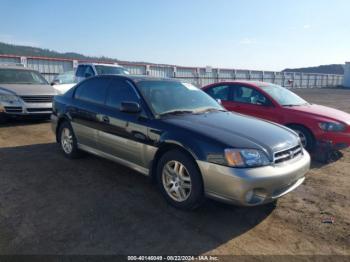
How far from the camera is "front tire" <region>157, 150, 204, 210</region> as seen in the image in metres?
3.32

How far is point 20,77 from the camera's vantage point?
942cm

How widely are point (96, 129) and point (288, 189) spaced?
9.79 feet

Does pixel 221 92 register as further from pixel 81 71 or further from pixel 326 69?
pixel 326 69

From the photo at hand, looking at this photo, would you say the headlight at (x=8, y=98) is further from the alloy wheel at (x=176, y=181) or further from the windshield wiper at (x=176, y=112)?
the alloy wheel at (x=176, y=181)

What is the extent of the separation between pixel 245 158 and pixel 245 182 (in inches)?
10.4

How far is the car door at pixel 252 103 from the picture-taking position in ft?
21.5

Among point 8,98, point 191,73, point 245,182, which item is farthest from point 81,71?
point 191,73

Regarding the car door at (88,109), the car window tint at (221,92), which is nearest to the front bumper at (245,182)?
the car door at (88,109)

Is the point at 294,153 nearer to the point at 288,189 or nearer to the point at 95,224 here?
the point at 288,189

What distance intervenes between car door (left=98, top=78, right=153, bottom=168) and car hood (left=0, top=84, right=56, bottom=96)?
490cm

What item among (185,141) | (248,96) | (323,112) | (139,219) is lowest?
(139,219)

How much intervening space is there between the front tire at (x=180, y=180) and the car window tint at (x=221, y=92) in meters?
4.17

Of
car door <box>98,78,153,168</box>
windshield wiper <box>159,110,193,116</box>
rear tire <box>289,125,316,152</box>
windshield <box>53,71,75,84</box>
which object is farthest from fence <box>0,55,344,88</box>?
rear tire <box>289,125,316,152</box>

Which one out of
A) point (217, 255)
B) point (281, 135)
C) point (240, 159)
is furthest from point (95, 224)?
point (281, 135)
